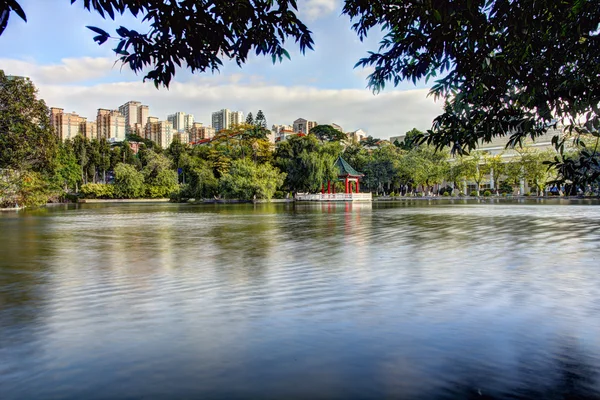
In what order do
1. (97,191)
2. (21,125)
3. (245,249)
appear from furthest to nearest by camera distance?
(97,191), (21,125), (245,249)

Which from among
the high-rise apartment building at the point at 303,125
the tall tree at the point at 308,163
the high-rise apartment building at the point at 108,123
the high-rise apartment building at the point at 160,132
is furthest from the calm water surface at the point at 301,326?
the high-rise apartment building at the point at 303,125

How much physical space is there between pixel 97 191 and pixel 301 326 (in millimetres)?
65892

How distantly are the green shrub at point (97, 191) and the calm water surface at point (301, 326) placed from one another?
59660 mm

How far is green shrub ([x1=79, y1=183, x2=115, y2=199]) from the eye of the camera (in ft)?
211

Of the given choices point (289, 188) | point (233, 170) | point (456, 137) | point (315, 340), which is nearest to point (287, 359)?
point (315, 340)

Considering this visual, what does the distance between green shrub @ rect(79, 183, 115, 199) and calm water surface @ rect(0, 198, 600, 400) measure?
5966 centimetres

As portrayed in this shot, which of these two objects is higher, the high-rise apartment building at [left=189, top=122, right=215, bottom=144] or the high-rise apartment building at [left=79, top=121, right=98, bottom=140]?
the high-rise apartment building at [left=189, top=122, right=215, bottom=144]

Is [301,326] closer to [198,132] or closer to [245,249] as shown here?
[245,249]

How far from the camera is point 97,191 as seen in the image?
64188mm

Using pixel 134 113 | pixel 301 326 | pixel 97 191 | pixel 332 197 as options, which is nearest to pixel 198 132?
pixel 134 113

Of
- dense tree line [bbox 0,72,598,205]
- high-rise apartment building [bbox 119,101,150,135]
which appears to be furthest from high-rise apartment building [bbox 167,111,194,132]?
dense tree line [bbox 0,72,598,205]

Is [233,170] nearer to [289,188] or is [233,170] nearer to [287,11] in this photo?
[289,188]

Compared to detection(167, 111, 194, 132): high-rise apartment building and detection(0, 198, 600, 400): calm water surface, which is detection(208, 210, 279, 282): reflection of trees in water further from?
detection(167, 111, 194, 132): high-rise apartment building

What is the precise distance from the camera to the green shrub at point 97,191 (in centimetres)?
6419
